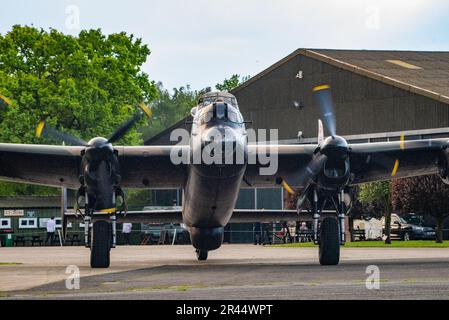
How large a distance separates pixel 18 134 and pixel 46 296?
175 ft

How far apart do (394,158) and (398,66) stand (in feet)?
147

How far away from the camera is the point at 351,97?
223 feet

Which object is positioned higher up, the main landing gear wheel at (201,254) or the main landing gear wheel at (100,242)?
the main landing gear wheel at (100,242)

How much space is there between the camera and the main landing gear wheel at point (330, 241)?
92.9ft

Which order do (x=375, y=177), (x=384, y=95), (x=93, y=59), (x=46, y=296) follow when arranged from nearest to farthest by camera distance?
1. (x=46, y=296)
2. (x=375, y=177)
3. (x=384, y=95)
4. (x=93, y=59)

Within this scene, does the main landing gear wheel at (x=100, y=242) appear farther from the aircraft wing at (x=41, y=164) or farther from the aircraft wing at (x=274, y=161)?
the aircraft wing at (x=274, y=161)

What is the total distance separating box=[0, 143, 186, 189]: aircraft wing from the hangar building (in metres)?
31.5

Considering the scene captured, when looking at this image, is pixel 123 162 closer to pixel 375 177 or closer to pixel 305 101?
pixel 375 177

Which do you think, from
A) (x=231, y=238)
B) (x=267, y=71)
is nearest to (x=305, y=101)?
(x=267, y=71)

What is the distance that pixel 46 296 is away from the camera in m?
17.3

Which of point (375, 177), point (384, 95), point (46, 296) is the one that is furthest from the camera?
point (384, 95)
